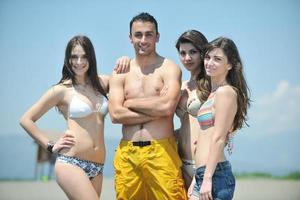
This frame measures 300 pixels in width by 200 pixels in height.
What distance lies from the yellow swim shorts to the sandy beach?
445 inches

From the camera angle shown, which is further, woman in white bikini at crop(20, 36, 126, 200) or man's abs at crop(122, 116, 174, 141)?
man's abs at crop(122, 116, 174, 141)

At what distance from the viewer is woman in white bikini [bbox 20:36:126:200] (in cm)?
624

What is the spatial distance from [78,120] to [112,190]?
14209 mm

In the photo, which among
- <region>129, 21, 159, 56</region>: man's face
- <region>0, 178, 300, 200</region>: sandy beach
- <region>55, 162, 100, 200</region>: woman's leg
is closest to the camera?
<region>55, 162, 100, 200</region>: woman's leg

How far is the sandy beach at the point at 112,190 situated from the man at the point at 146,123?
11.3m

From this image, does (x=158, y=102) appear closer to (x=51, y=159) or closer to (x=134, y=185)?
(x=134, y=185)

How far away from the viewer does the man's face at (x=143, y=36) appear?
6574 millimetres

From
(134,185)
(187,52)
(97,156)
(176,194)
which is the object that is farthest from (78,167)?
(187,52)

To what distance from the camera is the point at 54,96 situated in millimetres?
6465

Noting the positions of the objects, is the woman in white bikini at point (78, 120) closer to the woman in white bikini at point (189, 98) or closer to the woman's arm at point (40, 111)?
the woman's arm at point (40, 111)

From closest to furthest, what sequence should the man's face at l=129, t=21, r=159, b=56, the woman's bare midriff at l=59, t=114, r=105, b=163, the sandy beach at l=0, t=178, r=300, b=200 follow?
1. the woman's bare midriff at l=59, t=114, r=105, b=163
2. the man's face at l=129, t=21, r=159, b=56
3. the sandy beach at l=0, t=178, r=300, b=200

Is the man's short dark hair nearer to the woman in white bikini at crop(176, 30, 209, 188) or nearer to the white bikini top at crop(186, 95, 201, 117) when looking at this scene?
the woman in white bikini at crop(176, 30, 209, 188)

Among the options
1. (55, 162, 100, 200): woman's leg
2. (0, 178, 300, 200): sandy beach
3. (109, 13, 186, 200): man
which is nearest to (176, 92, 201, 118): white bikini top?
(109, 13, 186, 200): man

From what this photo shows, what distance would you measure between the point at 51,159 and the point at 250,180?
8741mm
